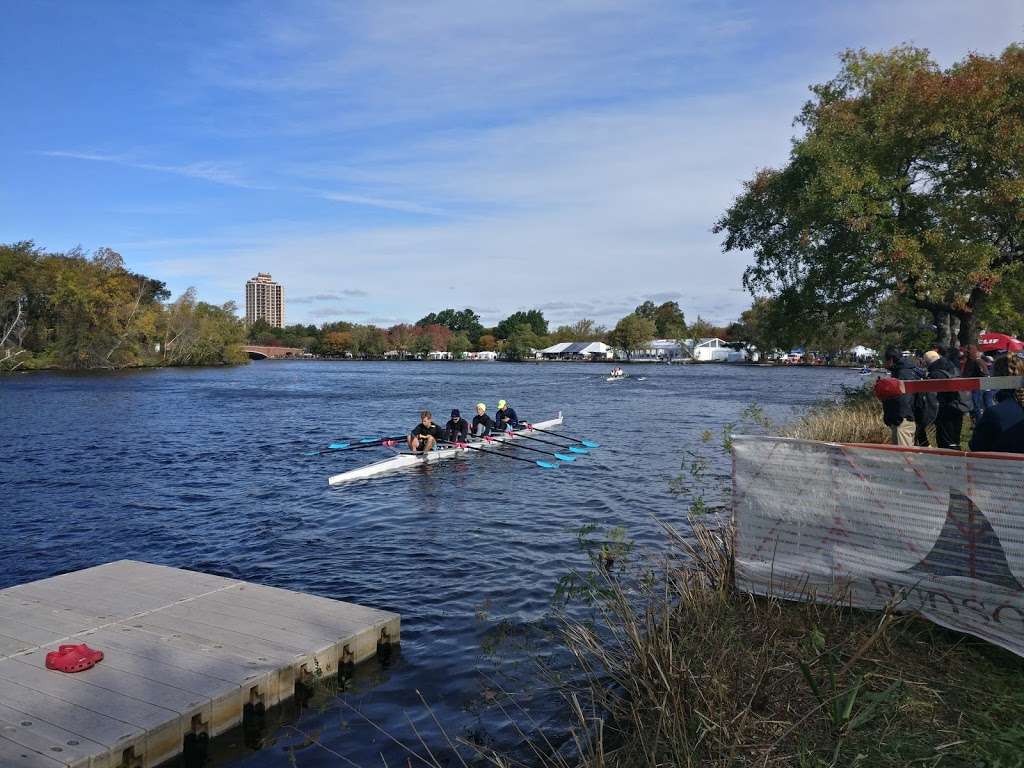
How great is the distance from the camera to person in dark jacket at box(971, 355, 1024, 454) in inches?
254

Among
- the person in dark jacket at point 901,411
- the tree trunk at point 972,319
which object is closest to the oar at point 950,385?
the person in dark jacket at point 901,411

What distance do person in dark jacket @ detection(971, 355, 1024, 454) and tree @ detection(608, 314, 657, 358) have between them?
153 m

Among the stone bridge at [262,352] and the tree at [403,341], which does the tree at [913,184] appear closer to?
the stone bridge at [262,352]

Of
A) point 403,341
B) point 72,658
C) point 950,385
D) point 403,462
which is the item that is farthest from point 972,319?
point 403,341

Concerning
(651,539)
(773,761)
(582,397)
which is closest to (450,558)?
(651,539)

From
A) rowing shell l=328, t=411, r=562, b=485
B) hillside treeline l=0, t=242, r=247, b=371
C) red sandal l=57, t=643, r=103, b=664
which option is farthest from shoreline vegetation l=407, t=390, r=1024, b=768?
hillside treeline l=0, t=242, r=247, b=371

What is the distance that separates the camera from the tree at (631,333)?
519ft

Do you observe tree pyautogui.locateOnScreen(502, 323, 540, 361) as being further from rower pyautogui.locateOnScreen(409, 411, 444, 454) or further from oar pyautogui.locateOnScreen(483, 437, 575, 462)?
rower pyautogui.locateOnScreen(409, 411, 444, 454)

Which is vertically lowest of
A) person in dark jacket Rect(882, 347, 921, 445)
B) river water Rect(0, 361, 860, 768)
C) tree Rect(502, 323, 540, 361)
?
river water Rect(0, 361, 860, 768)

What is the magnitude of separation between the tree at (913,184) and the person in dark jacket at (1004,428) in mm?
16979

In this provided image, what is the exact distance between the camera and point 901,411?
1306cm

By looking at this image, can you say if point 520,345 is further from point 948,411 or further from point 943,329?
point 948,411

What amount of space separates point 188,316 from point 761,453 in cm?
11437

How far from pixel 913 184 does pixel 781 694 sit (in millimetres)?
23724
